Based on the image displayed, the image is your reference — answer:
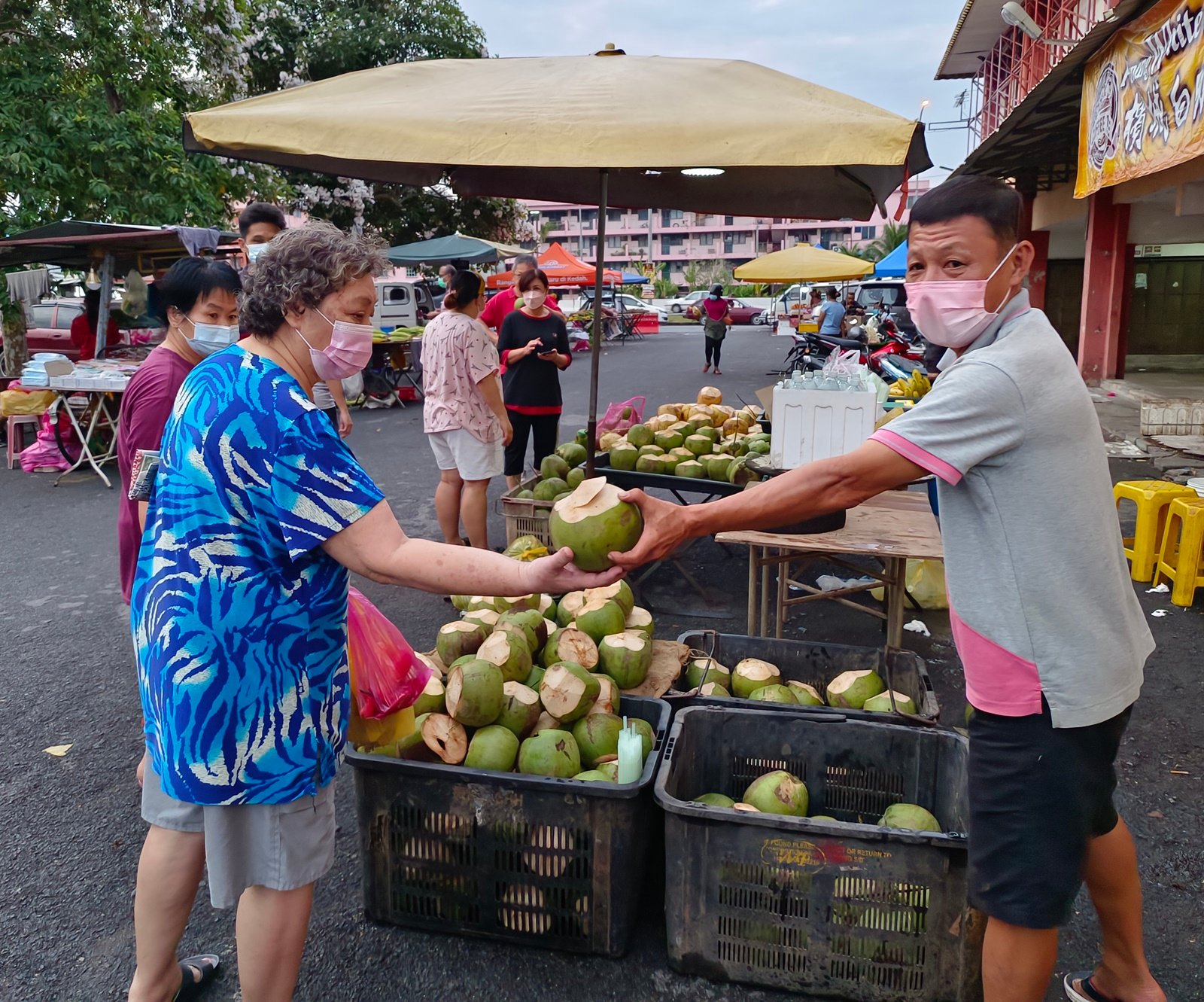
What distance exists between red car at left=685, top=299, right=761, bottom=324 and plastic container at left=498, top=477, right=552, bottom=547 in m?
36.2

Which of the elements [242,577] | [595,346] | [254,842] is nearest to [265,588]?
[242,577]

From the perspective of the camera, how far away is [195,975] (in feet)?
7.82

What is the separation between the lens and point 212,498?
1.75 meters

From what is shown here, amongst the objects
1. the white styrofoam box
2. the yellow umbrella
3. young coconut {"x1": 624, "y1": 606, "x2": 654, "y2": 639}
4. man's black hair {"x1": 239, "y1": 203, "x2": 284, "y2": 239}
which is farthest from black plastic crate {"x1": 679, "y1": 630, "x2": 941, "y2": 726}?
the yellow umbrella

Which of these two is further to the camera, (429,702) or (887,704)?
(887,704)

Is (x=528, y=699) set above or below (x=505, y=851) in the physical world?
above

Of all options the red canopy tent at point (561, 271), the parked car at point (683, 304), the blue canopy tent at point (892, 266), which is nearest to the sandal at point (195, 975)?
the red canopy tent at point (561, 271)

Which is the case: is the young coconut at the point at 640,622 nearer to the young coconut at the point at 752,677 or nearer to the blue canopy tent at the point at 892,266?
the young coconut at the point at 752,677

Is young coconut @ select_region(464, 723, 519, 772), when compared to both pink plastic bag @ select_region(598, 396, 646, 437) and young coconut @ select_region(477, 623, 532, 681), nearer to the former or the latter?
young coconut @ select_region(477, 623, 532, 681)

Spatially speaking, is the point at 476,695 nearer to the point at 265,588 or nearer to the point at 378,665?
the point at 378,665

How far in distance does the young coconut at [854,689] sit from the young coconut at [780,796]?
1.75ft

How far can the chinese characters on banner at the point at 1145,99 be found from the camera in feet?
21.9

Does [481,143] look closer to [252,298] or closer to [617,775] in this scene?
[252,298]

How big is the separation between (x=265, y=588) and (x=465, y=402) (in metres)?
3.83
